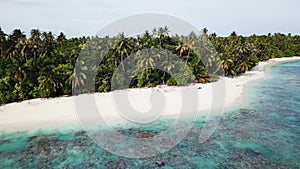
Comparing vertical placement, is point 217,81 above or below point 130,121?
above

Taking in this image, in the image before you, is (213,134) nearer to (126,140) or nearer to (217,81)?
(126,140)

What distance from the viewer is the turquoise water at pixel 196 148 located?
73.5 ft

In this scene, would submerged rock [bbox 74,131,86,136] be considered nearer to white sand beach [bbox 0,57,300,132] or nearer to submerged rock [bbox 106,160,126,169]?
white sand beach [bbox 0,57,300,132]

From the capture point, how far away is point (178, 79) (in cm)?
5097

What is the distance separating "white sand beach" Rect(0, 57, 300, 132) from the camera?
105 feet

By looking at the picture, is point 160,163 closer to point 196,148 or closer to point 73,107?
point 196,148

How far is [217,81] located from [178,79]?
35.4 feet

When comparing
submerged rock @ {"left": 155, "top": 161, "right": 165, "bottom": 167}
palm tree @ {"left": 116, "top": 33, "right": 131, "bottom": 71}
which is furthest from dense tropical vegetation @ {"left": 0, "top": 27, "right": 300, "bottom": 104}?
submerged rock @ {"left": 155, "top": 161, "right": 165, "bottom": 167}

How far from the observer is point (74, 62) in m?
44.8

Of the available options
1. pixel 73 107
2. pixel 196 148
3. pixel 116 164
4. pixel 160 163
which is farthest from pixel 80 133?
pixel 196 148

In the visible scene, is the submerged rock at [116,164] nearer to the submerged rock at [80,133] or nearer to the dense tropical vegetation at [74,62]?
the submerged rock at [80,133]

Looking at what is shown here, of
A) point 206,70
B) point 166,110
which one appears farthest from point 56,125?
point 206,70

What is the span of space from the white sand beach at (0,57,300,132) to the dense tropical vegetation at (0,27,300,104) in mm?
2294

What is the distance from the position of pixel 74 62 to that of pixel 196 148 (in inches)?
1149
